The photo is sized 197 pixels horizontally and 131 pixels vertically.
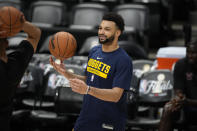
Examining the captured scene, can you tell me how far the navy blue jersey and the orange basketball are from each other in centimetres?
79

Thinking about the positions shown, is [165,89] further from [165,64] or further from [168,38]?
[168,38]

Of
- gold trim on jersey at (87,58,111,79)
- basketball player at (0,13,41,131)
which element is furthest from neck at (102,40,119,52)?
basketball player at (0,13,41,131)

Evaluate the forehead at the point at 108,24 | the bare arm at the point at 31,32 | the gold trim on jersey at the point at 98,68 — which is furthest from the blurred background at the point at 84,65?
the bare arm at the point at 31,32

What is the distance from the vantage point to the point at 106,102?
Result: 10.1 feet

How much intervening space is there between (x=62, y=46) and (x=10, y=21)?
80 cm

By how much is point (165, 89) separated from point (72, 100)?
1.28m

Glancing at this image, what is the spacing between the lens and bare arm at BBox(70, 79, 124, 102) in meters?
2.72

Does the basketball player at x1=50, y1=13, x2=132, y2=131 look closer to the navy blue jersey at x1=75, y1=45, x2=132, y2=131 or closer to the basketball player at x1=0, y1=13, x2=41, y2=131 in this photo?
the navy blue jersey at x1=75, y1=45, x2=132, y2=131

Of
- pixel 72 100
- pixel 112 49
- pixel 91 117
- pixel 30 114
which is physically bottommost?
pixel 30 114

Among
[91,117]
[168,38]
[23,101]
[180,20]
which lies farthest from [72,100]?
[180,20]

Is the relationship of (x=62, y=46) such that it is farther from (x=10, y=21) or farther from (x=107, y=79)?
(x=10, y=21)

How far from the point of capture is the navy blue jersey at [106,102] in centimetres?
303

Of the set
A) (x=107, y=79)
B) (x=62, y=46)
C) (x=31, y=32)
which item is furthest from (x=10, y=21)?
(x=107, y=79)

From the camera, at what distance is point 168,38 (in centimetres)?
1067
